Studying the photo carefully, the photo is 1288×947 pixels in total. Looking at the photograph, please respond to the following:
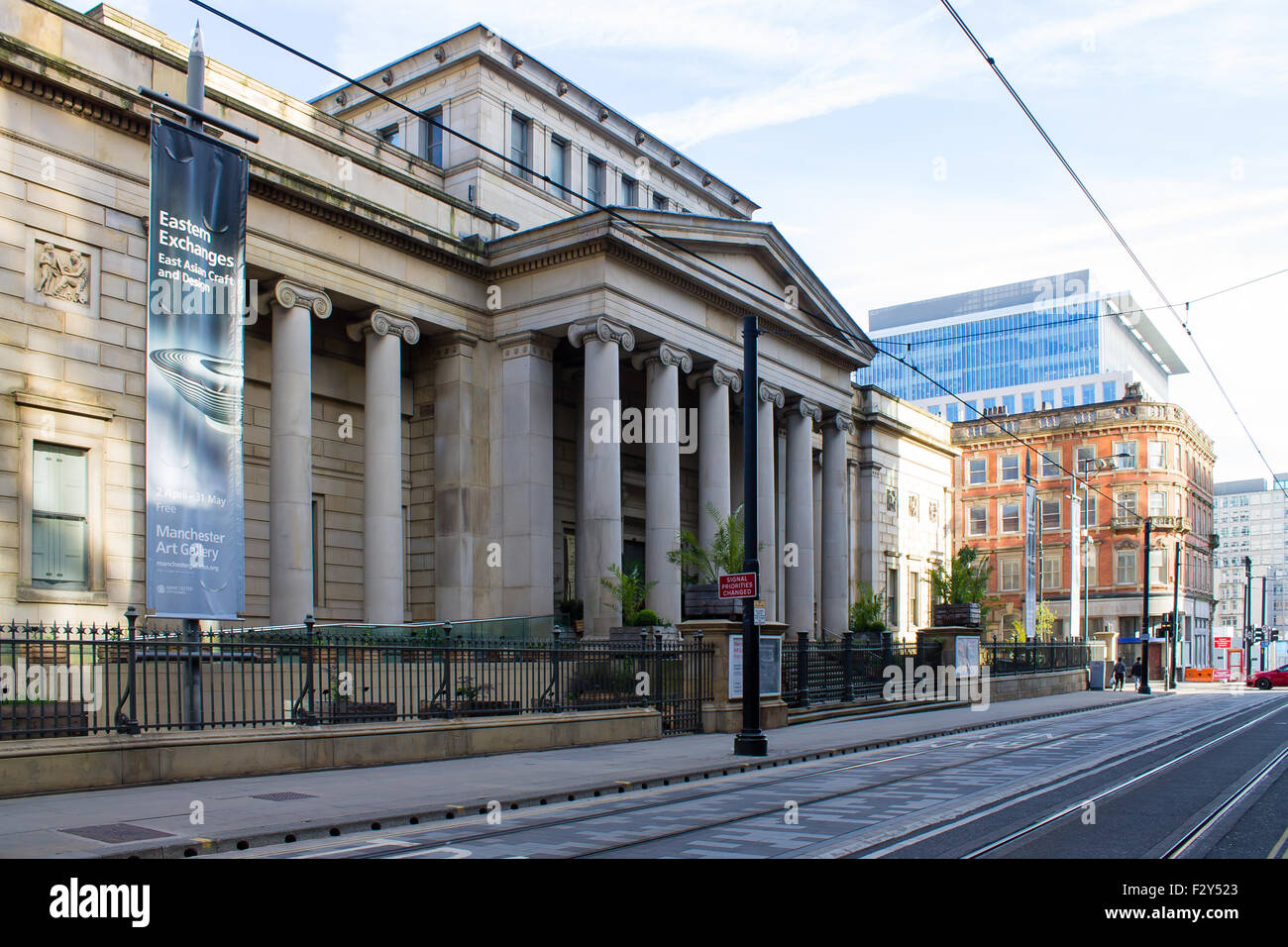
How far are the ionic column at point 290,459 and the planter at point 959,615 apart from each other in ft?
69.4

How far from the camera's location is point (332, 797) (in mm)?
13422

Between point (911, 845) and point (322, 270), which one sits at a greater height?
point (322, 270)

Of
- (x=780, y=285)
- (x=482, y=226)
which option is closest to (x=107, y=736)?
Result: (x=482, y=226)

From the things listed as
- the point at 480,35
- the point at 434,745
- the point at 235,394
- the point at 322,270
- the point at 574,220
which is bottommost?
the point at 434,745

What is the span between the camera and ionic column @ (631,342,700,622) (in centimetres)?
3397

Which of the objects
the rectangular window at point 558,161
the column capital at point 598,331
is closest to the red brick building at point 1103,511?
the rectangular window at point 558,161

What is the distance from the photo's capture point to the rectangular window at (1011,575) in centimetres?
8106

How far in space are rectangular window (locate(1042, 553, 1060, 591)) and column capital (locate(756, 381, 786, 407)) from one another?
45410 millimetres

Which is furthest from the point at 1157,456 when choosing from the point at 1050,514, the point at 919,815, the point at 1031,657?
the point at 919,815

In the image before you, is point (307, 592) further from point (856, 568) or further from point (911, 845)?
point (856, 568)

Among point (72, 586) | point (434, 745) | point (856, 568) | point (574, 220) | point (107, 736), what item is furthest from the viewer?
point (856, 568)

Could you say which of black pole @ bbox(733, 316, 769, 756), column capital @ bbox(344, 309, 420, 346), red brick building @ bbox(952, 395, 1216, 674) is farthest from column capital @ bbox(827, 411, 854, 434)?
red brick building @ bbox(952, 395, 1216, 674)

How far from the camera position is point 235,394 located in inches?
795

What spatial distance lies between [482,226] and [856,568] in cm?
2768
